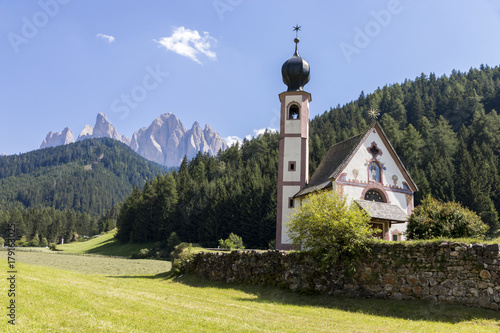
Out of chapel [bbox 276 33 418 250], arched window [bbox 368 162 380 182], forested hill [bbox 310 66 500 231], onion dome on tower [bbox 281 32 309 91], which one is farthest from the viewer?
forested hill [bbox 310 66 500 231]

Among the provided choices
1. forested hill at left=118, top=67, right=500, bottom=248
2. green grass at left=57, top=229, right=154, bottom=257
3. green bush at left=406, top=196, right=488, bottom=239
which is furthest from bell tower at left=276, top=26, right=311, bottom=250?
green grass at left=57, top=229, right=154, bottom=257

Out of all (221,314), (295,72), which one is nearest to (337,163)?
(295,72)

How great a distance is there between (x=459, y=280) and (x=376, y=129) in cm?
2197

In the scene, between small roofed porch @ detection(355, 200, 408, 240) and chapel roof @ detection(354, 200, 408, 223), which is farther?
small roofed porch @ detection(355, 200, 408, 240)

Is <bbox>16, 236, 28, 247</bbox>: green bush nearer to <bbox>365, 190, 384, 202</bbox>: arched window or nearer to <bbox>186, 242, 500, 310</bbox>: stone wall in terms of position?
<bbox>365, 190, 384, 202</bbox>: arched window

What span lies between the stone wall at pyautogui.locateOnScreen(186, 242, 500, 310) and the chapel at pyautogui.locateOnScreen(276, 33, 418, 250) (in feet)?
35.3

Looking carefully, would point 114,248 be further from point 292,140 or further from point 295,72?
point 295,72

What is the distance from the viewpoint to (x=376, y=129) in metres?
35.0

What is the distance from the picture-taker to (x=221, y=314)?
12945mm

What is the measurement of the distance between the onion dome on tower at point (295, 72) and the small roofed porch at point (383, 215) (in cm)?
1487

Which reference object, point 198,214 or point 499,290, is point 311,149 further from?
point 499,290

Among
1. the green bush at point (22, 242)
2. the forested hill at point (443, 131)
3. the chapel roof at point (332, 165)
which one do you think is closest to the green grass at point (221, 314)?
the chapel roof at point (332, 165)

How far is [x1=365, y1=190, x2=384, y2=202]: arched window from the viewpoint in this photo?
110 feet

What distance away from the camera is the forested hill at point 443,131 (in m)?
71.0
